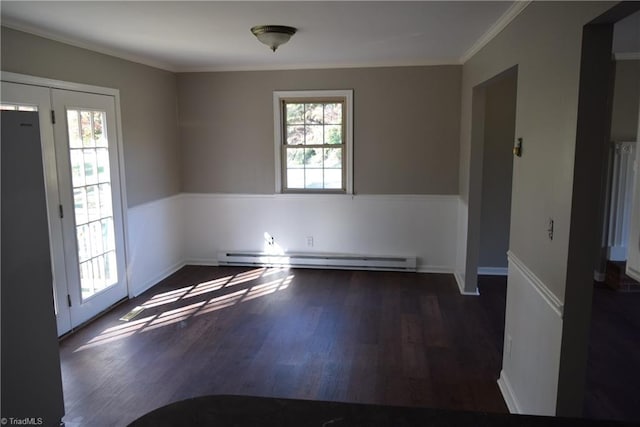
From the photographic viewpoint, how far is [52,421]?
2547mm

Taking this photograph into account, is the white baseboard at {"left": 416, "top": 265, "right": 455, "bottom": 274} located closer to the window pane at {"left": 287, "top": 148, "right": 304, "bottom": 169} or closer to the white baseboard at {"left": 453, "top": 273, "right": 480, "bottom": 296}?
the white baseboard at {"left": 453, "top": 273, "right": 480, "bottom": 296}

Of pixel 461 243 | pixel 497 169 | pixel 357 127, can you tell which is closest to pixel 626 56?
pixel 497 169

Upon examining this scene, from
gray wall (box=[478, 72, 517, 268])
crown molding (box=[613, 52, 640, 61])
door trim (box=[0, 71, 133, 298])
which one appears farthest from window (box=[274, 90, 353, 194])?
crown molding (box=[613, 52, 640, 61])

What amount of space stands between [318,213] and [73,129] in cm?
288

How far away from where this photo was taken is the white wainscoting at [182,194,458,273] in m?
5.57

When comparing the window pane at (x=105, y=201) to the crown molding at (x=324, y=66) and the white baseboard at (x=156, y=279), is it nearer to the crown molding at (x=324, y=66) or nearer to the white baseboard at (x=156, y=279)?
the white baseboard at (x=156, y=279)

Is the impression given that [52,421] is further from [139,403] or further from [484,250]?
[484,250]

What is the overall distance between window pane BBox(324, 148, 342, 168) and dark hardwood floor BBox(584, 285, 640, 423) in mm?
3157

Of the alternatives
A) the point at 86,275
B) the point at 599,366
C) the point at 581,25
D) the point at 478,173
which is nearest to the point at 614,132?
the point at 478,173

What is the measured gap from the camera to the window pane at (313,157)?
18.6ft

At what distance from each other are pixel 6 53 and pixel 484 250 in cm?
501

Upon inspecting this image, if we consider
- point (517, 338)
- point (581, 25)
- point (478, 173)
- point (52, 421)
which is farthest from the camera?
point (478, 173)

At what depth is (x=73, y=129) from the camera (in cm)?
388

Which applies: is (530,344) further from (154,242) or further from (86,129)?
(154,242)
